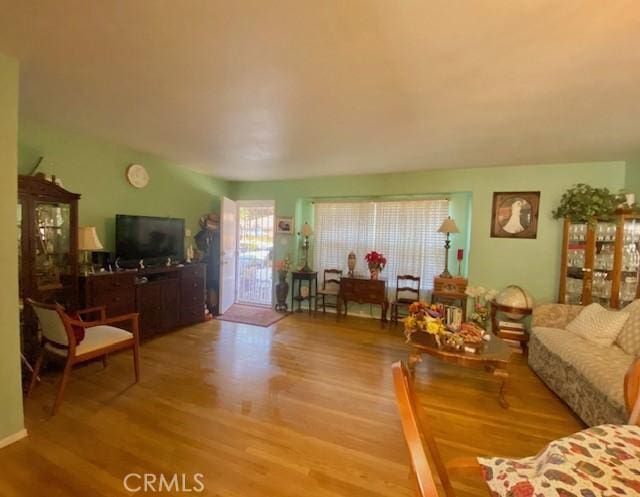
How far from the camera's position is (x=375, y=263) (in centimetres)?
442

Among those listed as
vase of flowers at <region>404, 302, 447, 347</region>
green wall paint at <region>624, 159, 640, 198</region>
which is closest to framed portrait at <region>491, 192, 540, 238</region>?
green wall paint at <region>624, 159, 640, 198</region>

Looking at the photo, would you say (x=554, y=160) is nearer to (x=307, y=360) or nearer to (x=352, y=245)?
(x=352, y=245)

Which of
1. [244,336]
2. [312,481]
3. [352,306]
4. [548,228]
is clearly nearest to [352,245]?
[352,306]

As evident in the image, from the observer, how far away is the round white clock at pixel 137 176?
3508 millimetres

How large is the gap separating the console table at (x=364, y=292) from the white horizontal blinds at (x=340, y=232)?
453 millimetres

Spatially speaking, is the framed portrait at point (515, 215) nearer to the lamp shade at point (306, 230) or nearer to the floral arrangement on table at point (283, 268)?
the lamp shade at point (306, 230)

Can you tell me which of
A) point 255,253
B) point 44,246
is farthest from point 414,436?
point 255,253

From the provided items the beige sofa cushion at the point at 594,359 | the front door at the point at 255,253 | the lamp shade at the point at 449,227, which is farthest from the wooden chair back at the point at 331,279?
the beige sofa cushion at the point at 594,359

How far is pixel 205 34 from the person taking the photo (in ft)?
4.61

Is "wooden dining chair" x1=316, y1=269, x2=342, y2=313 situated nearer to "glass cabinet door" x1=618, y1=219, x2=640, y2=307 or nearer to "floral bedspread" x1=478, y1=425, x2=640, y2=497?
"glass cabinet door" x1=618, y1=219, x2=640, y2=307

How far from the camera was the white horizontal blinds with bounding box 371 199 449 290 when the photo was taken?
14.3 ft

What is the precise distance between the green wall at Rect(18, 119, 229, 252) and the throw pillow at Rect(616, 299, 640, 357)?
5144 millimetres

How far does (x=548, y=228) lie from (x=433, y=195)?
148 centimetres

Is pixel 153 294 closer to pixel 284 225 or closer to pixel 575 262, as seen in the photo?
pixel 284 225
